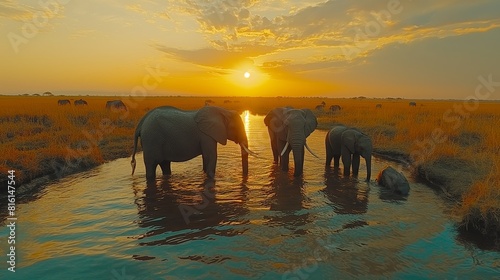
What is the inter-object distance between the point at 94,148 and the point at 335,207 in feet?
31.6

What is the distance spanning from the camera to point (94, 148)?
12.6 metres

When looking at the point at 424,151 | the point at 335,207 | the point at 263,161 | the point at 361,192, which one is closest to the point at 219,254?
the point at 335,207

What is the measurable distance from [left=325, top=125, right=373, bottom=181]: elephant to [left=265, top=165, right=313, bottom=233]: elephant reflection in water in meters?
1.65

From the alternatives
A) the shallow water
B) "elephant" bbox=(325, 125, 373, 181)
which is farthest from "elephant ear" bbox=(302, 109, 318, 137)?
the shallow water

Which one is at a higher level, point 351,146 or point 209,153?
point 351,146

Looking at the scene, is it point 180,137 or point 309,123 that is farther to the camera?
point 309,123

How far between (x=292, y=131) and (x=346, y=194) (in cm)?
256

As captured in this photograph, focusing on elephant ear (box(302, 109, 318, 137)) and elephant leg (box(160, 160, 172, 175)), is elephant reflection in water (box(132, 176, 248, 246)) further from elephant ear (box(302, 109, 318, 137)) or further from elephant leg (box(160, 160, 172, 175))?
elephant ear (box(302, 109, 318, 137))

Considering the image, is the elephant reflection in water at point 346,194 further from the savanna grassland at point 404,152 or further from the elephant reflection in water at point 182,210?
the elephant reflection in water at point 182,210

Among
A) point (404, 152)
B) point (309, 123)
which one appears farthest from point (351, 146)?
point (404, 152)

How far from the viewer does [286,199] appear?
7.96 meters

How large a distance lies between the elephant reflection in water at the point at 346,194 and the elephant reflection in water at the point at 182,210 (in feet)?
7.32

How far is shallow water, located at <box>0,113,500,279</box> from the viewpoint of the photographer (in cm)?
479

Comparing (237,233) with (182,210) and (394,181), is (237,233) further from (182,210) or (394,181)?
(394,181)
